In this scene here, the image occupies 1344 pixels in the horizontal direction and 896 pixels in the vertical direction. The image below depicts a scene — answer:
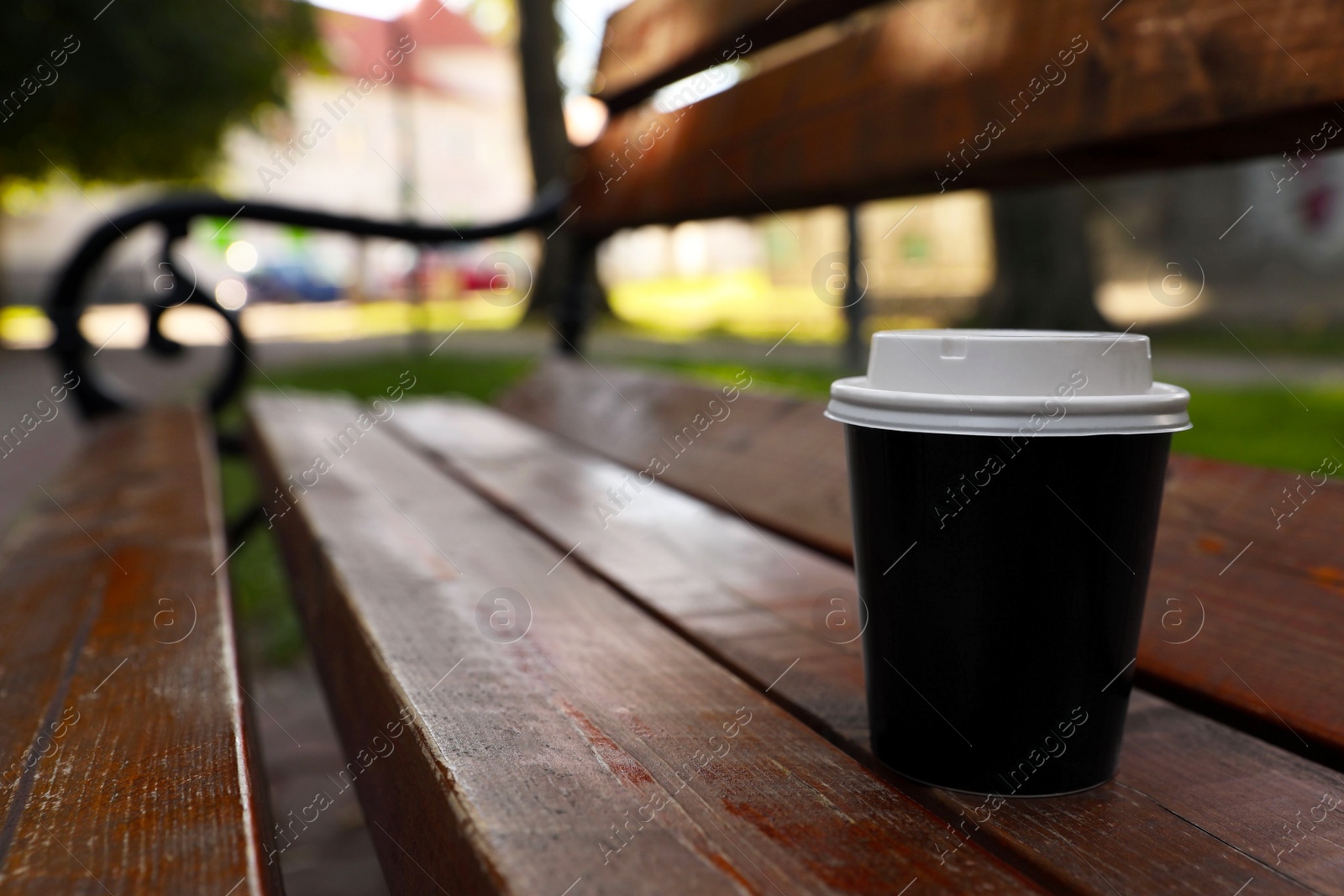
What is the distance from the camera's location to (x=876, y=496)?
2.66 feet

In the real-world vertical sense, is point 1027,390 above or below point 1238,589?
above

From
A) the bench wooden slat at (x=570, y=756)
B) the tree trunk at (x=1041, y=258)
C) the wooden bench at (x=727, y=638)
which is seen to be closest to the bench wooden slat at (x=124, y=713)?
the wooden bench at (x=727, y=638)

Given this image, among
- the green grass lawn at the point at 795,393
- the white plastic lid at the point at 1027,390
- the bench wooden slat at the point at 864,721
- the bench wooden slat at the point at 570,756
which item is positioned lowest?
the green grass lawn at the point at 795,393

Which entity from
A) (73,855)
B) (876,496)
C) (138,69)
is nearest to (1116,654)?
(876,496)

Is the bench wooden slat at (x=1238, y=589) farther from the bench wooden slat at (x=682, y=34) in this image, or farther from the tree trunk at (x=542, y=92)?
the tree trunk at (x=542, y=92)

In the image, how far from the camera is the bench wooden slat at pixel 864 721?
2.24 ft

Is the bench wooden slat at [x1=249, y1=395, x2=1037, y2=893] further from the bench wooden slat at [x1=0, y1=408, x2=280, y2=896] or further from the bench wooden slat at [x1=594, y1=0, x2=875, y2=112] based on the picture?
the bench wooden slat at [x1=594, y1=0, x2=875, y2=112]

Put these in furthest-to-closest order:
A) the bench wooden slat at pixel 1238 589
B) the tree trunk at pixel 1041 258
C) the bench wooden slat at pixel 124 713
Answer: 1. the tree trunk at pixel 1041 258
2. the bench wooden slat at pixel 1238 589
3. the bench wooden slat at pixel 124 713

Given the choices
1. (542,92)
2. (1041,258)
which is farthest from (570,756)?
(542,92)

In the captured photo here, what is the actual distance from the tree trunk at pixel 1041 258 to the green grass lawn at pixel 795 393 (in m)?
2.06

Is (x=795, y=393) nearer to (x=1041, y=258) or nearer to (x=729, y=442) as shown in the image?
(x=729, y=442)

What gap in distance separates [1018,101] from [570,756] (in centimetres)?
89

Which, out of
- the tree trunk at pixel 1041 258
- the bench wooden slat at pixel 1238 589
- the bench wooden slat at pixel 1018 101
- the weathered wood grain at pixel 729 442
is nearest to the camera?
the bench wooden slat at pixel 1238 589

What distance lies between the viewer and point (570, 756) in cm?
76
